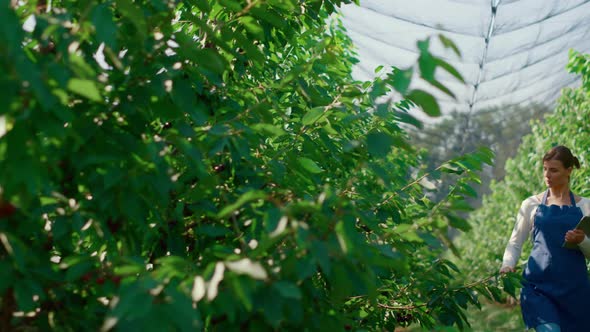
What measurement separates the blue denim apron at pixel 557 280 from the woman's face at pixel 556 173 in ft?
0.49

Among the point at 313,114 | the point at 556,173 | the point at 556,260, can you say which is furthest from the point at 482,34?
the point at 313,114

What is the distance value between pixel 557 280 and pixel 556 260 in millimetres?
124

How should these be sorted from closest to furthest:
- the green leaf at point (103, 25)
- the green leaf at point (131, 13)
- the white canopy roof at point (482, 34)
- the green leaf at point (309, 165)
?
the green leaf at point (103, 25), the green leaf at point (131, 13), the green leaf at point (309, 165), the white canopy roof at point (482, 34)

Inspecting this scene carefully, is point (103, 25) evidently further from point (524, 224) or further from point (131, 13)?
point (524, 224)

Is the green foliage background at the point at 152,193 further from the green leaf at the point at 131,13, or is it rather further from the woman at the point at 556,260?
the woman at the point at 556,260

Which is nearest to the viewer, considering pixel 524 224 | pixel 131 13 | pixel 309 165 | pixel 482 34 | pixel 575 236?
pixel 131 13

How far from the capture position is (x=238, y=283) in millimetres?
1074

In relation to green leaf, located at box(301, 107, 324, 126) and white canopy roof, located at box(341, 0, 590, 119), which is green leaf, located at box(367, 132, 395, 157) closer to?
green leaf, located at box(301, 107, 324, 126)

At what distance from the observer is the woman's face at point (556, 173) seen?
3.88 metres

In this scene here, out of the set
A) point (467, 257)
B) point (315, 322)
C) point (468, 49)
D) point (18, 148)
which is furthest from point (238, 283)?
point (467, 257)

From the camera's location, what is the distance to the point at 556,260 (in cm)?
382

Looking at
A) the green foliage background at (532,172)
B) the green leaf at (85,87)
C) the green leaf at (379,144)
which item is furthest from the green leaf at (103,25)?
the green foliage background at (532,172)

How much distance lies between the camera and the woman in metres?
3.73

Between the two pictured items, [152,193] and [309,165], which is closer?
[152,193]
